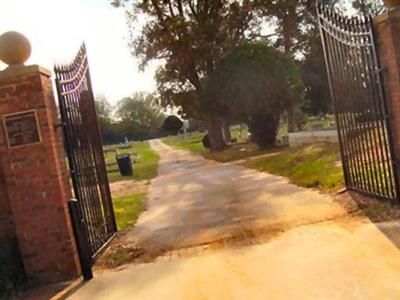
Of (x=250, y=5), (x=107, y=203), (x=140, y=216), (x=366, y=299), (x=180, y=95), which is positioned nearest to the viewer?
(x=366, y=299)

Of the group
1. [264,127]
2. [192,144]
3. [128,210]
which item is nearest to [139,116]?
[192,144]

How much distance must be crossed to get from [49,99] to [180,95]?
26.5m

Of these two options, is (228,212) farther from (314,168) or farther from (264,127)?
(264,127)

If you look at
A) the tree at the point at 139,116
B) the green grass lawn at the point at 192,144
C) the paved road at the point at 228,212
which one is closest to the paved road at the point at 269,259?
the paved road at the point at 228,212

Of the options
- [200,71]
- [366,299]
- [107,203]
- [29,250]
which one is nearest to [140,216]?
[107,203]

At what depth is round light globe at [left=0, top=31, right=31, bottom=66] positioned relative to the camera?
6.49 m

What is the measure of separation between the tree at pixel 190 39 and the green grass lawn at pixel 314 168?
38.4 feet

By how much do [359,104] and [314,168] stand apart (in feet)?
16.5

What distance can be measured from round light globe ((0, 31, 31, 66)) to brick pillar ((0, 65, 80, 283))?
30cm

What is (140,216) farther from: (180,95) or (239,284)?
(180,95)

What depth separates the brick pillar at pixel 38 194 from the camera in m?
6.51

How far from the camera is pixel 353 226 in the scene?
22.3ft

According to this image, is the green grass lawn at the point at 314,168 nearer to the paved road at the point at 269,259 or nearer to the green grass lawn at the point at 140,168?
the paved road at the point at 269,259

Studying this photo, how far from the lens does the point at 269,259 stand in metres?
5.88
